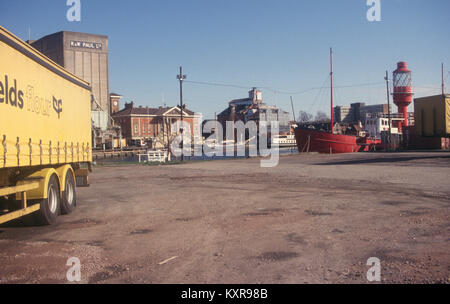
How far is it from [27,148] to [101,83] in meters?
81.3

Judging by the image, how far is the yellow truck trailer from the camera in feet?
25.5

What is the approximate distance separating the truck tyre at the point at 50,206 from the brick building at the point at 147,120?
7799cm

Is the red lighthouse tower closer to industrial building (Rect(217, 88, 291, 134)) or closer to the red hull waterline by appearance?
the red hull waterline

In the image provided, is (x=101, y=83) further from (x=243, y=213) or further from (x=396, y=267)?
(x=396, y=267)

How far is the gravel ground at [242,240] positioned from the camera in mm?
5750

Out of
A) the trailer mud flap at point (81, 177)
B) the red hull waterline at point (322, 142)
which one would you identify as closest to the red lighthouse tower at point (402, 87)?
the red hull waterline at point (322, 142)

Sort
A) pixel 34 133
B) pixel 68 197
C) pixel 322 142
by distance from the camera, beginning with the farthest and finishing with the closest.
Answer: pixel 322 142
pixel 68 197
pixel 34 133

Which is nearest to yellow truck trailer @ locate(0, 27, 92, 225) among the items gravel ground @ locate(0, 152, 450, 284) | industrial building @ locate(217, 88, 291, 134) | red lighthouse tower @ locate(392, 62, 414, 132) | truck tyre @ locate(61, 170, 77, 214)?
truck tyre @ locate(61, 170, 77, 214)

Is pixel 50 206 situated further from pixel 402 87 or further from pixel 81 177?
pixel 402 87

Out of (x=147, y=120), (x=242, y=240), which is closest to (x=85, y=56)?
(x=147, y=120)

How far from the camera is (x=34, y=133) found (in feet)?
29.4

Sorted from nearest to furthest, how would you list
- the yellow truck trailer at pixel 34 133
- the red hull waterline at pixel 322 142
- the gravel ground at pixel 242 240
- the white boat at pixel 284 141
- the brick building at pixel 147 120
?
1. the gravel ground at pixel 242 240
2. the yellow truck trailer at pixel 34 133
3. the red hull waterline at pixel 322 142
4. the white boat at pixel 284 141
5. the brick building at pixel 147 120

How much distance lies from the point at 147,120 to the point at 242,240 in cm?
8639

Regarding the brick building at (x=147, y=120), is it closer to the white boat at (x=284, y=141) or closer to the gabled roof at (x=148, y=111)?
the gabled roof at (x=148, y=111)
